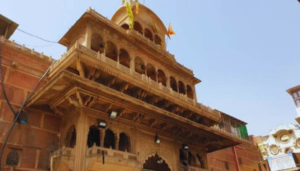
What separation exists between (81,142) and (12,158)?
2.71 meters

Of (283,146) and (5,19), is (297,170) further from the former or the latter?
(5,19)

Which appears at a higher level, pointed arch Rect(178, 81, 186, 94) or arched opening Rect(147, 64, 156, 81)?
arched opening Rect(147, 64, 156, 81)

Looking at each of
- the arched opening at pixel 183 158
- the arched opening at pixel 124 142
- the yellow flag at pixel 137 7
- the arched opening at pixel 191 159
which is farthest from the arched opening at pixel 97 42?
the arched opening at pixel 191 159

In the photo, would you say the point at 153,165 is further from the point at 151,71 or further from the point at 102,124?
the point at 151,71

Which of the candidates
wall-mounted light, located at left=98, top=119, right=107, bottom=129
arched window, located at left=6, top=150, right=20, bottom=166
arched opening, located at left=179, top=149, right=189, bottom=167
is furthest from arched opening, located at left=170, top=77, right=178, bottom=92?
arched window, located at left=6, top=150, right=20, bottom=166

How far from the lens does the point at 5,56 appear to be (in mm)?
11211

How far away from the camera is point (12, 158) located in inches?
383

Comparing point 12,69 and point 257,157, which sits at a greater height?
point 12,69

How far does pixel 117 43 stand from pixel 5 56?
528cm

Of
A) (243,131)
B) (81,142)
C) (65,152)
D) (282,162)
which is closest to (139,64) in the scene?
(81,142)

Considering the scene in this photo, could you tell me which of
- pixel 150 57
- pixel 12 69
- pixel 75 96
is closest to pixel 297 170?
pixel 150 57

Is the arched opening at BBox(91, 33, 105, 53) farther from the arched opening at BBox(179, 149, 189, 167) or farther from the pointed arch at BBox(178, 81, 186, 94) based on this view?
the arched opening at BBox(179, 149, 189, 167)

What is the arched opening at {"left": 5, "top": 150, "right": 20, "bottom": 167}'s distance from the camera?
9589 millimetres

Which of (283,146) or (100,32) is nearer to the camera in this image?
(100,32)
